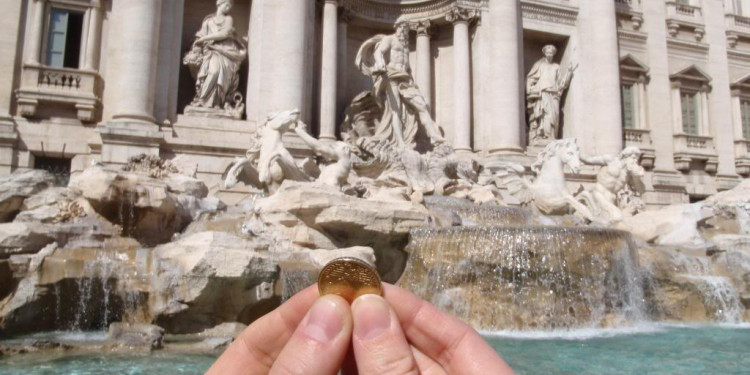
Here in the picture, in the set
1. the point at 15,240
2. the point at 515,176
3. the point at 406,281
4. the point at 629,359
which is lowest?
the point at 629,359

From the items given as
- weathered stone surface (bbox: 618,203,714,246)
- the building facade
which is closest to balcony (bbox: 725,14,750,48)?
the building facade

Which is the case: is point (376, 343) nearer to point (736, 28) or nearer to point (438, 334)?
point (438, 334)

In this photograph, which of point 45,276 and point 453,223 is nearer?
point 45,276

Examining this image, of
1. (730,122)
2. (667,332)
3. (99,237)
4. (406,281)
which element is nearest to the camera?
(667,332)

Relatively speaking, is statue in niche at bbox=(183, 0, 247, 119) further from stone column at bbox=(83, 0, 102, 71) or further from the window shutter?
the window shutter

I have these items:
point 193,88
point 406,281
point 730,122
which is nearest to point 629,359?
point 406,281

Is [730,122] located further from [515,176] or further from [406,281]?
[406,281]

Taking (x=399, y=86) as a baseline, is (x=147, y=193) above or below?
below
